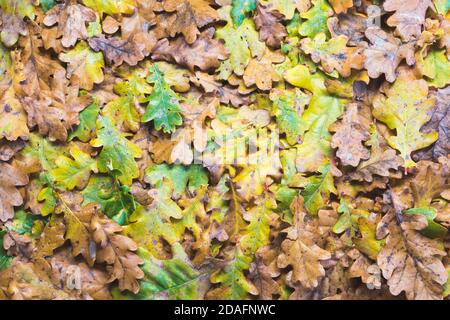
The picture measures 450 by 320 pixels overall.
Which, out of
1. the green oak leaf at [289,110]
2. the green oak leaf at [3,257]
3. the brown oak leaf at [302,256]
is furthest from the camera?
the green oak leaf at [289,110]

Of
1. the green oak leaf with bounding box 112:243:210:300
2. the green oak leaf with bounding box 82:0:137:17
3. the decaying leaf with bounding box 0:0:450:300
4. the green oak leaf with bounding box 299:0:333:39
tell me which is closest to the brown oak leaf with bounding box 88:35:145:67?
the decaying leaf with bounding box 0:0:450:300

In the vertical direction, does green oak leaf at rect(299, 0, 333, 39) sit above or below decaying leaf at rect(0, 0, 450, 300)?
above

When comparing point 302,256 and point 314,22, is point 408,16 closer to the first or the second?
point 314,22

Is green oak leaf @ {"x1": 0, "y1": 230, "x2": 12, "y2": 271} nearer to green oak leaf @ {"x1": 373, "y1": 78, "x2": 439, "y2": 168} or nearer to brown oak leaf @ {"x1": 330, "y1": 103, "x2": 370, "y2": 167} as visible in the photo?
brown oak leaf @ {"x1": 330, "y1": 103, "x2": 370, "y2": 167}

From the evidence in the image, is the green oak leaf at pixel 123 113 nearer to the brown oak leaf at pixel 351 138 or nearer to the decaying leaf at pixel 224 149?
the decaying leaf at pixel 224 149

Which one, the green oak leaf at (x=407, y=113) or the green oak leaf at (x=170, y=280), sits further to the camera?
the green oak leaf at (x=407, y=113)

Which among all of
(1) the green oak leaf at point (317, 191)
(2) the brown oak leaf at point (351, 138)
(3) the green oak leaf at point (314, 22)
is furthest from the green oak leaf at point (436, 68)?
(1) the green oak leaf at point (317, 191)

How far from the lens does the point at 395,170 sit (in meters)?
2.40

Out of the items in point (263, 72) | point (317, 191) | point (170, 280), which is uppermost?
point (263, 72)

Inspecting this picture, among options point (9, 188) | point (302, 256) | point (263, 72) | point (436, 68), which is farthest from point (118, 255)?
point (436, 68)

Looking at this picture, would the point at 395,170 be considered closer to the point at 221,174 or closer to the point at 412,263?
the point at 412,263

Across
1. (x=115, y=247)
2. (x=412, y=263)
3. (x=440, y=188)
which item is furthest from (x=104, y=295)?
(x=440, y=188)

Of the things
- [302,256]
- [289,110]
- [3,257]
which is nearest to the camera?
[302,256]

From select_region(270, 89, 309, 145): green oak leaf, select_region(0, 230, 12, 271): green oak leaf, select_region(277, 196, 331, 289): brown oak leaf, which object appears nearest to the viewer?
select_region(277, 196, 331, 289): brown oak leaf
